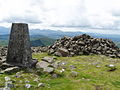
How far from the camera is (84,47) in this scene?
43.7 meters

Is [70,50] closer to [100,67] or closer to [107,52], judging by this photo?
[107,52]

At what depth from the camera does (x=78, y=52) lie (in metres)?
42.3

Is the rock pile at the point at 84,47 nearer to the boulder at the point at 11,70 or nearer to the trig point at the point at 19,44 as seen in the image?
the trig point at the point at 19,44

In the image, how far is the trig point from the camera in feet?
79.5

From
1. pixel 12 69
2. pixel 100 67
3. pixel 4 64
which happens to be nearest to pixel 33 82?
pixel 12 69

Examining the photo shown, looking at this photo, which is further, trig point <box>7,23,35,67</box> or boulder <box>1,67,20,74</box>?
trig point <box>7,23,35,67</box>

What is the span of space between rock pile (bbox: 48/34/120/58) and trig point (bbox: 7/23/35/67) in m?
16.2

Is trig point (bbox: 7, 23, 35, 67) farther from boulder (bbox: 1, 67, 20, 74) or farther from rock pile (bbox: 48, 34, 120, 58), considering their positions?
rock pile (bbox: 48, 34, 120, 58)

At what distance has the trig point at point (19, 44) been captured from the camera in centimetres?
2422

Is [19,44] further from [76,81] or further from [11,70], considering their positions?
[76,81]

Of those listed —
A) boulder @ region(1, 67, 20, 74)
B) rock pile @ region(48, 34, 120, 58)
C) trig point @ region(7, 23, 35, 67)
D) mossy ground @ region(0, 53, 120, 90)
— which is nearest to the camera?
mossy ground @ region(0, 53, 120, 90)

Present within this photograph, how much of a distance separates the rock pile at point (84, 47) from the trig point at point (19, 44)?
16.2 metres

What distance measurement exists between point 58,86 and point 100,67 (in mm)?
11968

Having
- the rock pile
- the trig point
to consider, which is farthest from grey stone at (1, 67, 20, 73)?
the rock pile
